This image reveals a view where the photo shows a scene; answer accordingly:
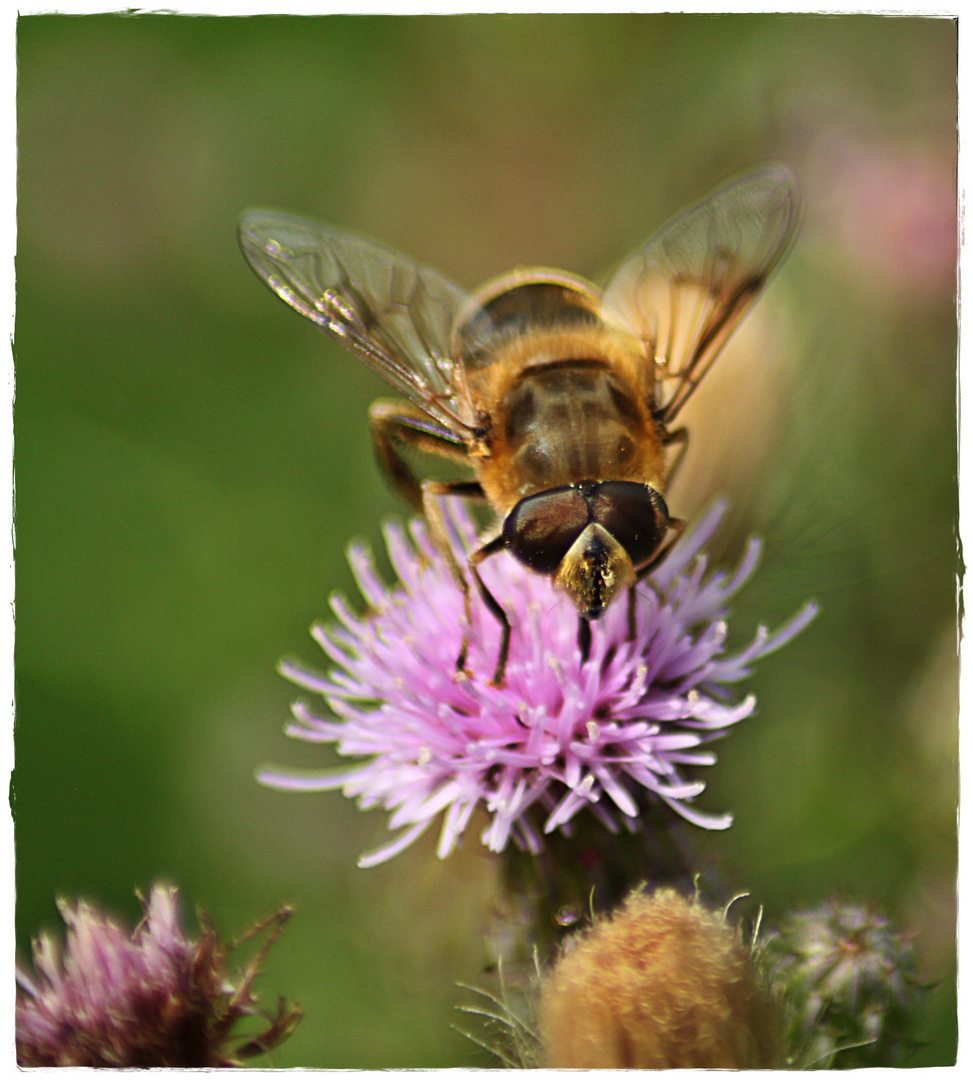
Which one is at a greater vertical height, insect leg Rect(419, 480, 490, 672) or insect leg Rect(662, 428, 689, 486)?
insect leg Rect(662, 428, 689, 486)

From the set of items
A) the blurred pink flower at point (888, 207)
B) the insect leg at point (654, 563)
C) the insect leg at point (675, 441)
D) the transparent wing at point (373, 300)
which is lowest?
the insect leg at point (654, 563)

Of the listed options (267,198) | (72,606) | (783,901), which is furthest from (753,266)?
(72,606)

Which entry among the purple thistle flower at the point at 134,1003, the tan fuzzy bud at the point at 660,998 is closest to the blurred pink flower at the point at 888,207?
the tan fuzzy bud at the point at 660,998

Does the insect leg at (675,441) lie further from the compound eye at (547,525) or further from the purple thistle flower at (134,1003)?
the purple thistle flower at (134,1003)

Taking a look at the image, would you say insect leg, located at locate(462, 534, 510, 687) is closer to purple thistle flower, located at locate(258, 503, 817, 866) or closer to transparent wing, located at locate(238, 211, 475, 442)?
purple thistle flower, located at locate(258, 503, 817, 866)

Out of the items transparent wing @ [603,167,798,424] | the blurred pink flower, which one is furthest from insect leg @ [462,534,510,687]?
the blurred pink flower

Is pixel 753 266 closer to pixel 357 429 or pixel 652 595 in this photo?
pixel 652 595

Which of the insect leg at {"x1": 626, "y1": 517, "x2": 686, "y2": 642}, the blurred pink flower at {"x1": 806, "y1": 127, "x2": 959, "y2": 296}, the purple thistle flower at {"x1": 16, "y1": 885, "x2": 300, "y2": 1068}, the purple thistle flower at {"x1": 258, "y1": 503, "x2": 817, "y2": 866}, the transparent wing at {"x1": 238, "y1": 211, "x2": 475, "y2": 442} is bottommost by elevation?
the purple thistle flower at {"x1": 16, "y1": 885, "x2": 300, "y2": 1068}
